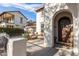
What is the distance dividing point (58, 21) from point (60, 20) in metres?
0.04

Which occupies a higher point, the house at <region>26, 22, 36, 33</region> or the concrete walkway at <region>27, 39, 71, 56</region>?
the house at <region>26, 22, 36, 33</region>

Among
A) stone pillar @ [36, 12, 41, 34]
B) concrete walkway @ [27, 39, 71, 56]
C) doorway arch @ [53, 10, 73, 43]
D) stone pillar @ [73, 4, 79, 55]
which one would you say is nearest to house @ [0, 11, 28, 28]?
stone pillar @ [36, 12, 41, 34]

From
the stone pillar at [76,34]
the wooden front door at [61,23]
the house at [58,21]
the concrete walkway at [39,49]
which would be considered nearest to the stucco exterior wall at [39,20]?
the house at [58,21]

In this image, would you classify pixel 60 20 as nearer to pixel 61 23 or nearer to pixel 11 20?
pixel 61 23

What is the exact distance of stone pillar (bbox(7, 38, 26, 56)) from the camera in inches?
120

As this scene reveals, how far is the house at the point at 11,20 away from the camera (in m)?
3.15

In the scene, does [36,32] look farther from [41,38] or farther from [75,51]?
[75,51]

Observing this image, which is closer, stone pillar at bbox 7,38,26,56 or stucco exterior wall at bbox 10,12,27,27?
stone pillar at bbox 7,38,26,56

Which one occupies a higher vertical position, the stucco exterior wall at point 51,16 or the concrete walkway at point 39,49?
the stucco exterior wall at point 51,16

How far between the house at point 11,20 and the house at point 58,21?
0.26 m

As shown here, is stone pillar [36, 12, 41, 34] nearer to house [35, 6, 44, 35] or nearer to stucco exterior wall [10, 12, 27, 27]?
house [35, 6, 44, 35]

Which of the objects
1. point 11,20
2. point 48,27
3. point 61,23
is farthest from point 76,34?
point 11,20

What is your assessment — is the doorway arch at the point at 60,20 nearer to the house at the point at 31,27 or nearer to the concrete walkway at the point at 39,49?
the concrete walkway at the point at 39,49

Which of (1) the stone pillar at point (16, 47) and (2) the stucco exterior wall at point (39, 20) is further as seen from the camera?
(2) the stucco exterior wall at point (39, 20)
